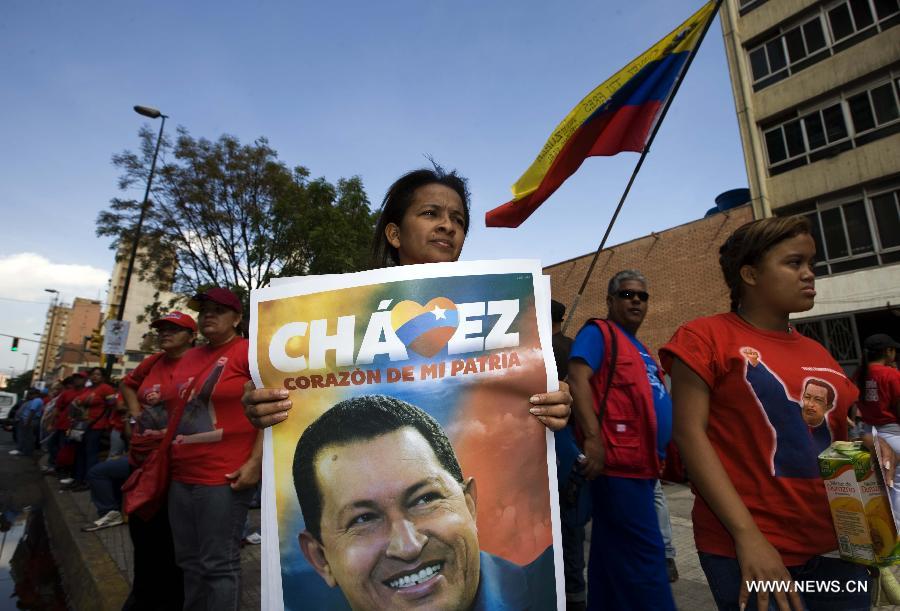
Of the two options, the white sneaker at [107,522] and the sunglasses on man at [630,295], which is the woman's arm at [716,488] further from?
the white sneaker at [107,522]

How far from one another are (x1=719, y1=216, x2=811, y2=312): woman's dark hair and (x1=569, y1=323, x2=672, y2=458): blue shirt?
73cm

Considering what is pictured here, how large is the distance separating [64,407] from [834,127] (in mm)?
18997

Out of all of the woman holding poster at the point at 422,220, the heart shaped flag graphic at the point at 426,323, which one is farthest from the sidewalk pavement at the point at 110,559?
the heart shaped flag graphic at the point at 426,323

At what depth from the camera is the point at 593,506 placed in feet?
7.46

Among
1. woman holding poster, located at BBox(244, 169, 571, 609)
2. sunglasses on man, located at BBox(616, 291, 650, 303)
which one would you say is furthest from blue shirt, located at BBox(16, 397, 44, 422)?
woman holding poster, located at BBox(244, 169, 571, 609)

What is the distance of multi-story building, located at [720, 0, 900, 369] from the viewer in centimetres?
1178

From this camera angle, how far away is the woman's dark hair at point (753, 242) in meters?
1.52

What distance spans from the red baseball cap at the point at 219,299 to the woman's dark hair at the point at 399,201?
108 centimetres

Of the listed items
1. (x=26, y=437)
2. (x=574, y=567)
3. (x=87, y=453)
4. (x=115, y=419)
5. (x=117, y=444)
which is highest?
(x=115, y=419)

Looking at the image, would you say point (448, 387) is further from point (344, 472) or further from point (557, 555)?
point (557, 555)

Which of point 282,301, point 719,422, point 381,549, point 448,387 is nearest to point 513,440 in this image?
point 448,387

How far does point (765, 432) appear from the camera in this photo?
Answer: 1377 mm

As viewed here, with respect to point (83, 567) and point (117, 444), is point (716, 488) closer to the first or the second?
point (83, 567)

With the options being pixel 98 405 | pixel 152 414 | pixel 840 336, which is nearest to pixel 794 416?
pixel 152 414
